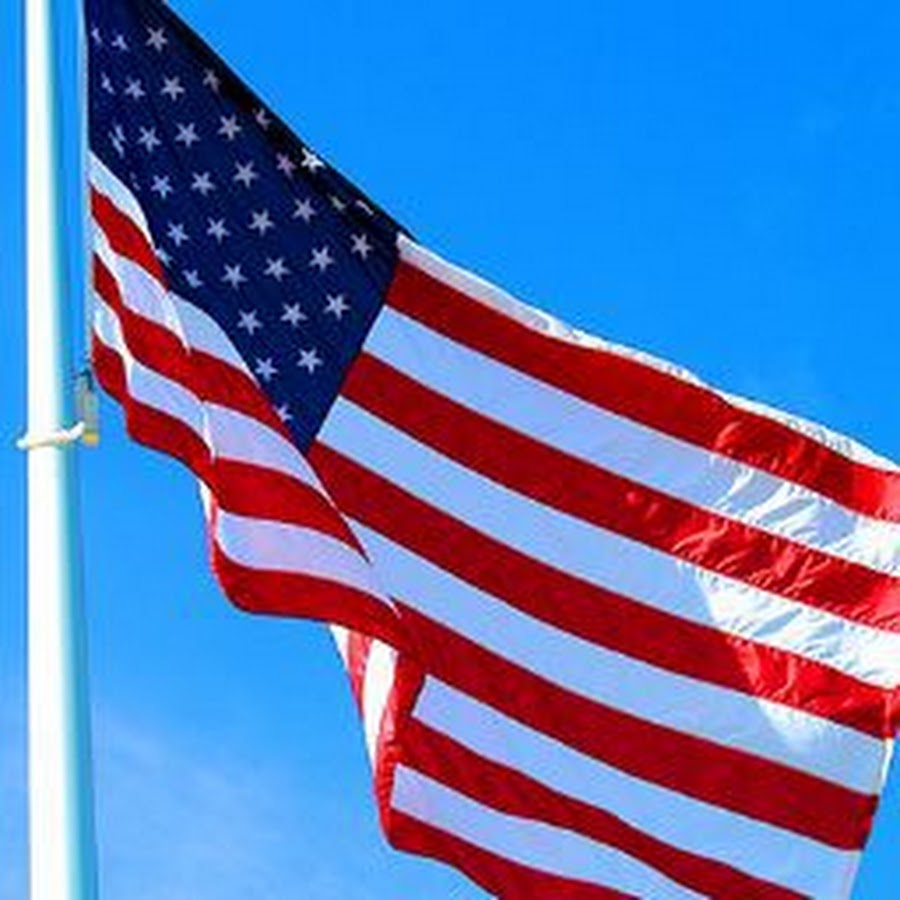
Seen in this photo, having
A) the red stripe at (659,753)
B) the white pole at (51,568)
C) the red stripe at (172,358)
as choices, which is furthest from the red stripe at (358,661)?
the white pole at (51,568)

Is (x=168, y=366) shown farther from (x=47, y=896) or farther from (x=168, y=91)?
(x=47, y=896)

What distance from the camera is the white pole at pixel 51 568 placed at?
32.4ft

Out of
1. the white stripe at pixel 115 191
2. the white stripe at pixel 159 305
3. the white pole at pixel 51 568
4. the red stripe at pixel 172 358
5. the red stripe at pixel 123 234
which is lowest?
the white pole at pixel 51 568

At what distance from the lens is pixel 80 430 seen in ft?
36.3

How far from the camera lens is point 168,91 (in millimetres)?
13742

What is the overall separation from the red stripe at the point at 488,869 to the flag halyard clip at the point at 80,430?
3662 mm

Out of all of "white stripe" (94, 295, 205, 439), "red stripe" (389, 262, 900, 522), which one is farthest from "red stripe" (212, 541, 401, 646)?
"red stripe" (389, 262, 900, 522)

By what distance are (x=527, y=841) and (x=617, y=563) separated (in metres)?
1.68

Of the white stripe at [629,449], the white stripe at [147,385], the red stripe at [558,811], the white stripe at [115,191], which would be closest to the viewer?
the white stripe at [147,385]

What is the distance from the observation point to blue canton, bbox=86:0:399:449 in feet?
44.6

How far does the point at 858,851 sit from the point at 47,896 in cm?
604

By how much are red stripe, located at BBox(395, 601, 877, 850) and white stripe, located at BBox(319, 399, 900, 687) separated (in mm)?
708

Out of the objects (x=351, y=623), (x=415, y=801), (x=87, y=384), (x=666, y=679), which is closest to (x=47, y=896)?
(x=87, y=384)

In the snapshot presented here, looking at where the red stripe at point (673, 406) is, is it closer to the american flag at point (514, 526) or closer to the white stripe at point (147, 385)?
the american flag at point (514, 526)
